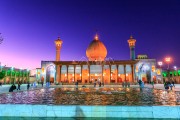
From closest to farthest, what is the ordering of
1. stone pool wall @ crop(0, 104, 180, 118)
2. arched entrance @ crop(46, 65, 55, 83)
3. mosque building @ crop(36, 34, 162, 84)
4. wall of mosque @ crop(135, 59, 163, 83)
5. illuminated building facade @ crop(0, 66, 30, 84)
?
stone pool wall @ crop(0, 104, 180, 118), mosque building @ crop(36, 34, 162, 84), wall of mosque @ crop(135, 59, 163, 83), illuminated building facade @ crop(0, 66, 30, 84), arched entrance @ crop(46, 65, 55, 83)

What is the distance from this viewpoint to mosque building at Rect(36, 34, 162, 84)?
53.3m

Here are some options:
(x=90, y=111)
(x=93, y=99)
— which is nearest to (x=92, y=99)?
(x=93, y=99)

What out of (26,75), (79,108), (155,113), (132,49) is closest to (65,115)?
(79,108)

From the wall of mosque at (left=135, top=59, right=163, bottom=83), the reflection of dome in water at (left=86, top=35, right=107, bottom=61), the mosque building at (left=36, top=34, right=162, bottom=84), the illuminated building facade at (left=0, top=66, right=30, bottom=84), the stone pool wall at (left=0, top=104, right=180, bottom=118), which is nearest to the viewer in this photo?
the stone pool wall at (left=0, top=104, right=180, bottom=118)

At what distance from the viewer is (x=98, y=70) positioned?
55781mm

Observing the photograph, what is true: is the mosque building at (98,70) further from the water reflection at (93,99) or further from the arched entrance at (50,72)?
the water reflection at (93,99)

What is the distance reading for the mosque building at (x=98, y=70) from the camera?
175 feet

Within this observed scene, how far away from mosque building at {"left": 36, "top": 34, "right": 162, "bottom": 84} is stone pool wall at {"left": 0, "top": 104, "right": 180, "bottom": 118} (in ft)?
147

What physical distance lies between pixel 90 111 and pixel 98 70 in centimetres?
4894

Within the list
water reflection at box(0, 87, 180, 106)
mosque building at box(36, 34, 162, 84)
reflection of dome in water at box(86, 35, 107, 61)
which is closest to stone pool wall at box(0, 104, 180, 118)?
water reflection at box(0, 87, 180, 106)

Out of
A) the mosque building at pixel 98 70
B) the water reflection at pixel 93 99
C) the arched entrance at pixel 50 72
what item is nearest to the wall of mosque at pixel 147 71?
the mosque building at pixel 98 70

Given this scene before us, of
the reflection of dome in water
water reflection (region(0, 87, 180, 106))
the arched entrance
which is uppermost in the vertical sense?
the reflection of dome in water

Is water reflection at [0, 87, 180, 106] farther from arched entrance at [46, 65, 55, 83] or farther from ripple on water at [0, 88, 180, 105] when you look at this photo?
arched entrance at [46, 65, 55, 83]

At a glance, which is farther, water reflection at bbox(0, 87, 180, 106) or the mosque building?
the mosque building
